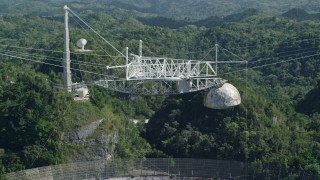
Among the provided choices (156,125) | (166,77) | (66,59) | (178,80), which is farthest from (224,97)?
(66,59)

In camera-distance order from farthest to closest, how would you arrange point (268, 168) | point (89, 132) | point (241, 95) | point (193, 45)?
point (193, 45)
point (241, 95)
point (89, 132)
point (268, 168)

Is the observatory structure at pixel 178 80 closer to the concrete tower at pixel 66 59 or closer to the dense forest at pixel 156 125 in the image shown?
the concrete tower at pixel 66 59

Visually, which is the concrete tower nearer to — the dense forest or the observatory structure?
the observatory structure

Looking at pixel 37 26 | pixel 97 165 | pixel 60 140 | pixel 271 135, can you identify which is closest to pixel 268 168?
pixel 271 135

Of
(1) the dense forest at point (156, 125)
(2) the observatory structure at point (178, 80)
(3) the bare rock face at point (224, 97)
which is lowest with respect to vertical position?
(1) the dense forest at point (156, 125)

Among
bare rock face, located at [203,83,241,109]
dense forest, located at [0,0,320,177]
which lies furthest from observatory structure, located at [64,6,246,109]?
dense forest, located at [0,0,320,177]

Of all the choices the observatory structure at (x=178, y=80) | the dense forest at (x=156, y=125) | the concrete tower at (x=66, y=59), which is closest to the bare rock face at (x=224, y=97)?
the observatory structure at (x=178, y=80)

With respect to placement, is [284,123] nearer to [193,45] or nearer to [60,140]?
[60,140]

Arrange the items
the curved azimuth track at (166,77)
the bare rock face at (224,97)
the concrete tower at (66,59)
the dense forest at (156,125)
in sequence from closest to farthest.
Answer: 1. the dense forest at (156,125)
2. the curved azimuth track at (166,77)
3. the concrete tower at (66,59)
4. the bare rock face at (224,97)

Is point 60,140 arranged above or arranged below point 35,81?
below
